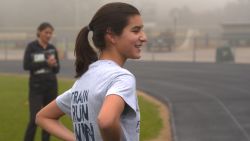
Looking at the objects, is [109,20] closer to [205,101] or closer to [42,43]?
[42,43]

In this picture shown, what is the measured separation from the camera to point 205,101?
39.0 ft

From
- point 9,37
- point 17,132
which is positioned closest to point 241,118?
point 17,132

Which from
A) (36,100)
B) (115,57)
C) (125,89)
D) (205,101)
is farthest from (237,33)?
(125,89)

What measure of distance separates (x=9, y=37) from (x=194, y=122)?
181ft

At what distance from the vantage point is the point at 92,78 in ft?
7.45

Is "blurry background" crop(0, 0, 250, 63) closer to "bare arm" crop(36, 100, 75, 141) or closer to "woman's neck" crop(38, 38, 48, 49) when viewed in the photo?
"woman's neck" crop(38, 38, 48, 49)

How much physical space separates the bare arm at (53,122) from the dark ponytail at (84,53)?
26 cm

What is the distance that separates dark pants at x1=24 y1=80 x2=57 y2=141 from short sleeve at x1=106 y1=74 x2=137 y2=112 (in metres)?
4.72

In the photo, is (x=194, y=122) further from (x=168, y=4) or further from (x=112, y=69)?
(x=168, y=4)

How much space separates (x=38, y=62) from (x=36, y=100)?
1.65ft

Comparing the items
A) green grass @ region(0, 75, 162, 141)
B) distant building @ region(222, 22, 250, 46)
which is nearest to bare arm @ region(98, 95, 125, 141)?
green grass @ region(0, 75, 162, 141)

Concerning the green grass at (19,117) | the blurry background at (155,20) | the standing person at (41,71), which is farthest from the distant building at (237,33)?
the standing person at (41,71)

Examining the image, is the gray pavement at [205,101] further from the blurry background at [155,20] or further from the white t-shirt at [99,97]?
the blurry background at [155,20]

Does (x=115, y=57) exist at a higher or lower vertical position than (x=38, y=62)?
higher
